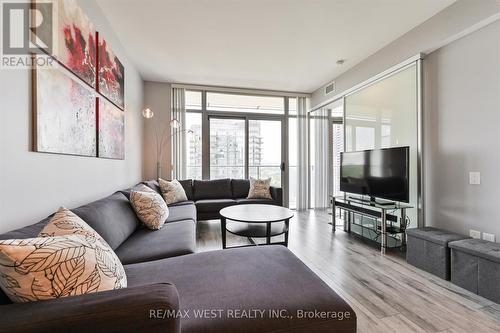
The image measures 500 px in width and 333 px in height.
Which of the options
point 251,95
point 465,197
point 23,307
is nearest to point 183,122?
point 251,95

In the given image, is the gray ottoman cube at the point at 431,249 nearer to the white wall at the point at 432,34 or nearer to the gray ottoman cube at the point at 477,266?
the gray ottoman cube at the point at 477,266

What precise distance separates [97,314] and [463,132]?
3.15m

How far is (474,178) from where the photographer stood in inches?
83.7

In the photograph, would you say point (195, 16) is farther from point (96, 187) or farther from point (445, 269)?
point (445, 269)

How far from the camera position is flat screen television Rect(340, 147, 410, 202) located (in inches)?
98.7

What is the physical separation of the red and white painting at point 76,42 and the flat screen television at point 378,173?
3.25m

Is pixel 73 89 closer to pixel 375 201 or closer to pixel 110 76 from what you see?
pixel 110 76

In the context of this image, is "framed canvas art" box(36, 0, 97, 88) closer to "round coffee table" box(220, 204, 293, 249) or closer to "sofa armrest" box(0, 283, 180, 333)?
"sofa armrest" box(0, 283, 180, 333)

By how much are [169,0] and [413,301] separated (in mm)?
3412

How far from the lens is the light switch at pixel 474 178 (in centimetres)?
210

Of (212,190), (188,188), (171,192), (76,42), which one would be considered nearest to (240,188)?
(212,190)

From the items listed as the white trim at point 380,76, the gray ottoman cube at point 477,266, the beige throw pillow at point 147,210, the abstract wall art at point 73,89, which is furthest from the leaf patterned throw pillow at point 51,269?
the white trim at point 380,76

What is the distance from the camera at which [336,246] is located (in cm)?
286

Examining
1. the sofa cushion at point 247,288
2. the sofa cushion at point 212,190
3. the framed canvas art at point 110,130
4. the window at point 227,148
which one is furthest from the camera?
the window at point 227,148
